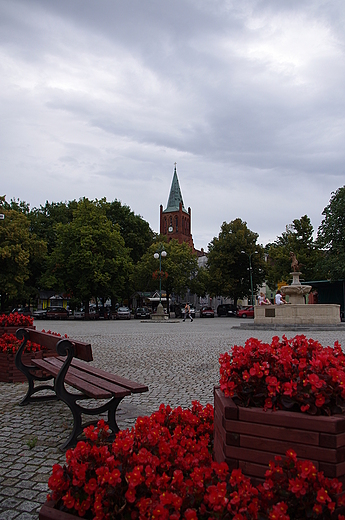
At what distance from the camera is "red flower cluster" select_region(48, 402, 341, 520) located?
2027 mm

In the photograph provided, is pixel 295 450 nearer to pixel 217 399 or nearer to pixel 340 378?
pixel 340 378

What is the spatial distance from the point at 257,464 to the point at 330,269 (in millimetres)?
38490

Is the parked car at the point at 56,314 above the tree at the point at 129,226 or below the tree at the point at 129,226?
below

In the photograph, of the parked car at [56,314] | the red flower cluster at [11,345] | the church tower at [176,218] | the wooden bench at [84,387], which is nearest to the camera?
the wooden bench at [84,387]

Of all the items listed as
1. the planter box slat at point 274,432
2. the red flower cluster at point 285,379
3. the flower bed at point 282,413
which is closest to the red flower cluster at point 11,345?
the red flower cluster at point 285,379

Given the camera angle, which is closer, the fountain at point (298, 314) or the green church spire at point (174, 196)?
the fountain at point (298, 314)

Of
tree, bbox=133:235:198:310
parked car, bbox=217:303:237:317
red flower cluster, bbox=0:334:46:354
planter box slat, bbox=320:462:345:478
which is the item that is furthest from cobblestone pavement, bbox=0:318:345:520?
parked car, bbox=217:303:237:317

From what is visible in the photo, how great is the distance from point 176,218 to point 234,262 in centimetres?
6295

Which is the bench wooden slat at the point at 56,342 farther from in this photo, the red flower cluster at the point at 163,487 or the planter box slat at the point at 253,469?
the planter box slat at the point at 253,469

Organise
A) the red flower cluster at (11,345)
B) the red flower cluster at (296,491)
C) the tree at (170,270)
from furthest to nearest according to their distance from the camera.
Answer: the tree at (170,270) → the red flower cluster at (11,345) → the red flower cluster at (296,491)

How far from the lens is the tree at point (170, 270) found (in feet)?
169

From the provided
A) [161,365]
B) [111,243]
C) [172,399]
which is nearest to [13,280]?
[111,243]

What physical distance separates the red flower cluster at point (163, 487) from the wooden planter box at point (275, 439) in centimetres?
9

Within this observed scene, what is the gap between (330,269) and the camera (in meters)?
38.5
